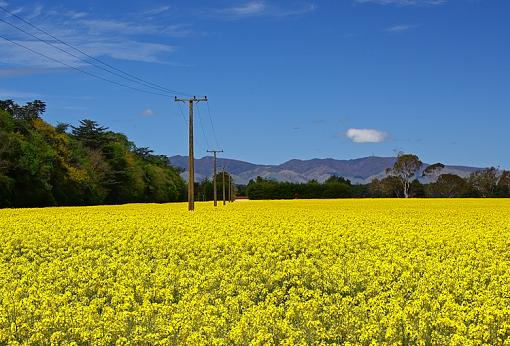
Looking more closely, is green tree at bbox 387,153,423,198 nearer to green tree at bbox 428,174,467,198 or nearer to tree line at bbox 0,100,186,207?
green tree at bbox 428,174,467,198

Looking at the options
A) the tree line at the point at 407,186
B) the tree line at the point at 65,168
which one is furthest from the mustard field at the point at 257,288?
Answer: the tree line at the point at 407,186

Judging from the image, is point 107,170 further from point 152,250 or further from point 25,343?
point 25,343

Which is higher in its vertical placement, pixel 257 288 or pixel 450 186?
pixel 450 186

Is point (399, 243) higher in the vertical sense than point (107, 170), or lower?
lower

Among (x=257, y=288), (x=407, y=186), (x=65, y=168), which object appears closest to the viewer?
(x=257, y=288)

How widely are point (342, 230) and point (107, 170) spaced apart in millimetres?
89135

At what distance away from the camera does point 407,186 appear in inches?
5591

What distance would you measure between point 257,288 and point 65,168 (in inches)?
3279

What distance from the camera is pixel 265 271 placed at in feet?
47.6

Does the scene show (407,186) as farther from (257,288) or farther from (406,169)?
(257,288)

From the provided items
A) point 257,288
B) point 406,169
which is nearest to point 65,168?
point 406,169

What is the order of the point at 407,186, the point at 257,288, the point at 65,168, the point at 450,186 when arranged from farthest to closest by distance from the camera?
the point at 407,186 → the point at 450,186 → the point at 65,168 → the point at 257,288

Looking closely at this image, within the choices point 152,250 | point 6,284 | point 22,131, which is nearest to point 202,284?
point 6,284

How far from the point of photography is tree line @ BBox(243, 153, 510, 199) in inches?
5300
